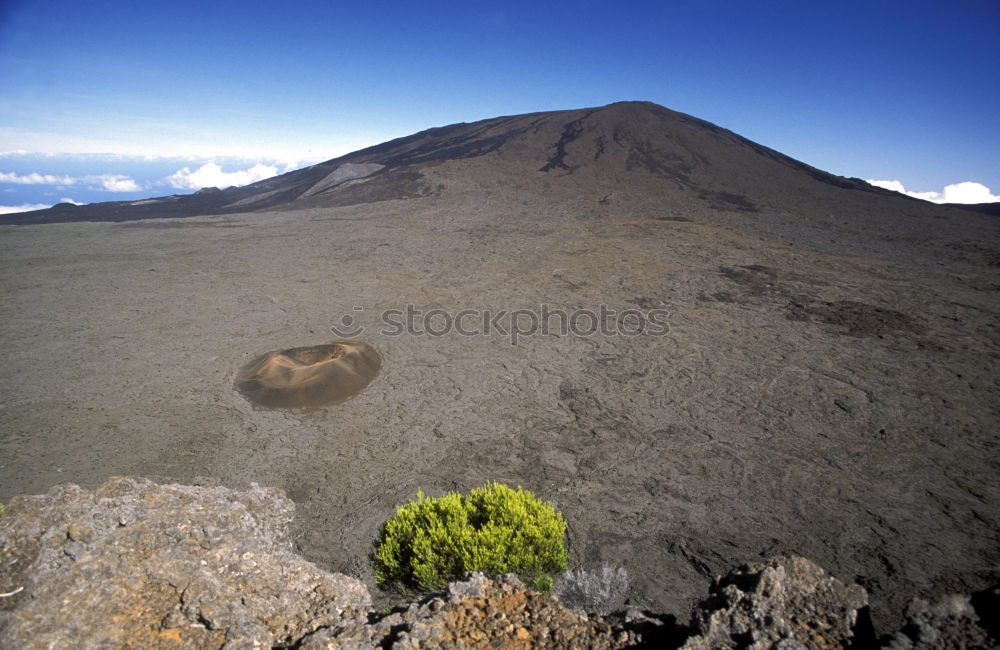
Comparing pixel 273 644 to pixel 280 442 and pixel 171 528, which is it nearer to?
pixel 171 528

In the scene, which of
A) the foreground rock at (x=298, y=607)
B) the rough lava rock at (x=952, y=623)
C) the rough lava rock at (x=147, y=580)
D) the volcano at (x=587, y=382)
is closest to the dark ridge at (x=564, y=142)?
the volcano at (x=587, y=382)

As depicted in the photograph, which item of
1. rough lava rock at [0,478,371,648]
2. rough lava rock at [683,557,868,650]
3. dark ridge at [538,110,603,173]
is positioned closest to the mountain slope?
dark ridge at [538,110,603,173]

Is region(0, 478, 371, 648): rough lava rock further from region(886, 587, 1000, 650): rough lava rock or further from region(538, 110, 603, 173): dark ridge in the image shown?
region(538, 110, 603, 173): dark ridge

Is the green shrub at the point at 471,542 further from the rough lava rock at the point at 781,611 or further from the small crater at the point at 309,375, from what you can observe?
the small crater at the point at 309,375

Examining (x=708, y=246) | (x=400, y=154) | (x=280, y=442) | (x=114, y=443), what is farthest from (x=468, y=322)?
(x=400, y=154)

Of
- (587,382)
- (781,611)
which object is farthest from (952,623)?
(587,382)

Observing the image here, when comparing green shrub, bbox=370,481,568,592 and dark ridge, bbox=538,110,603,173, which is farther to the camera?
dark ridge, bbox=538,110,603,173
